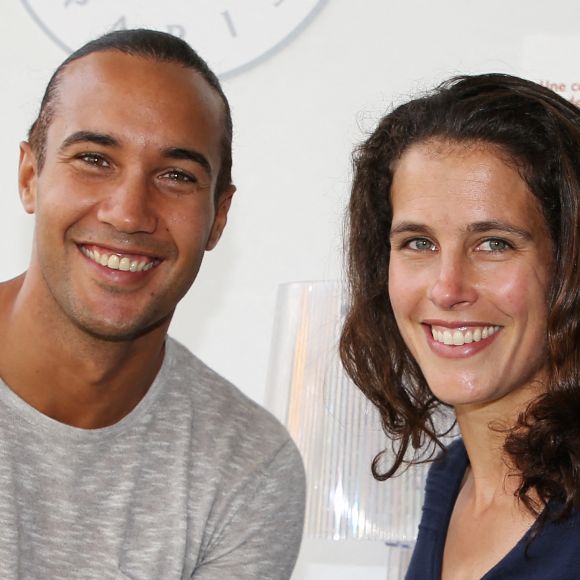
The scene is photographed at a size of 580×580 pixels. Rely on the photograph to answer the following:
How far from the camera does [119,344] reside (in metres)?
1.60

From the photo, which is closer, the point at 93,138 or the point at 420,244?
the point at 420,244

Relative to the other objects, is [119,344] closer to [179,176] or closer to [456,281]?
[179,176]

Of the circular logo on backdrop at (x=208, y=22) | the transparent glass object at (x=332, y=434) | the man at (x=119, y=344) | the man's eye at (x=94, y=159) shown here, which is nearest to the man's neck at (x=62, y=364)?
the man at (x=119, y=344)

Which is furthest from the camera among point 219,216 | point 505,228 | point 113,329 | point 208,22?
point 208,22

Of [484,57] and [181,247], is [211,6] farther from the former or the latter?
[181,247]

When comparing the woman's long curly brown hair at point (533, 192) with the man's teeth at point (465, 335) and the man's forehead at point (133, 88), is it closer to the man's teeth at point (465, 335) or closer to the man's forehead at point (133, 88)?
the man's teeth at point (465, 335)

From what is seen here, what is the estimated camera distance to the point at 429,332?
1.41 m

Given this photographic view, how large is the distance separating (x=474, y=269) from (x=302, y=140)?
0.99m

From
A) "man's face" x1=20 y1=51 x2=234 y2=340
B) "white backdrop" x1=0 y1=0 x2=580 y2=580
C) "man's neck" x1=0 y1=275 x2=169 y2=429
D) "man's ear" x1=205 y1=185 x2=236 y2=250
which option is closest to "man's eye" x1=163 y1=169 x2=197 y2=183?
"man's face" x1=20 y1=51 x2=234 y2=340

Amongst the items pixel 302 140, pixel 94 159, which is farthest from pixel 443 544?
pixel 302 140

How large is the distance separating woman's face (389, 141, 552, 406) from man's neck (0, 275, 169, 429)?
437mm

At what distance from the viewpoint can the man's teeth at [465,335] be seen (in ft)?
4.40

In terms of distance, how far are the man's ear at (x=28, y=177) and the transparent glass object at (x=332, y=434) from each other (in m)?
0.48

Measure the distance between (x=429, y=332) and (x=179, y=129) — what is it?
43 cm
